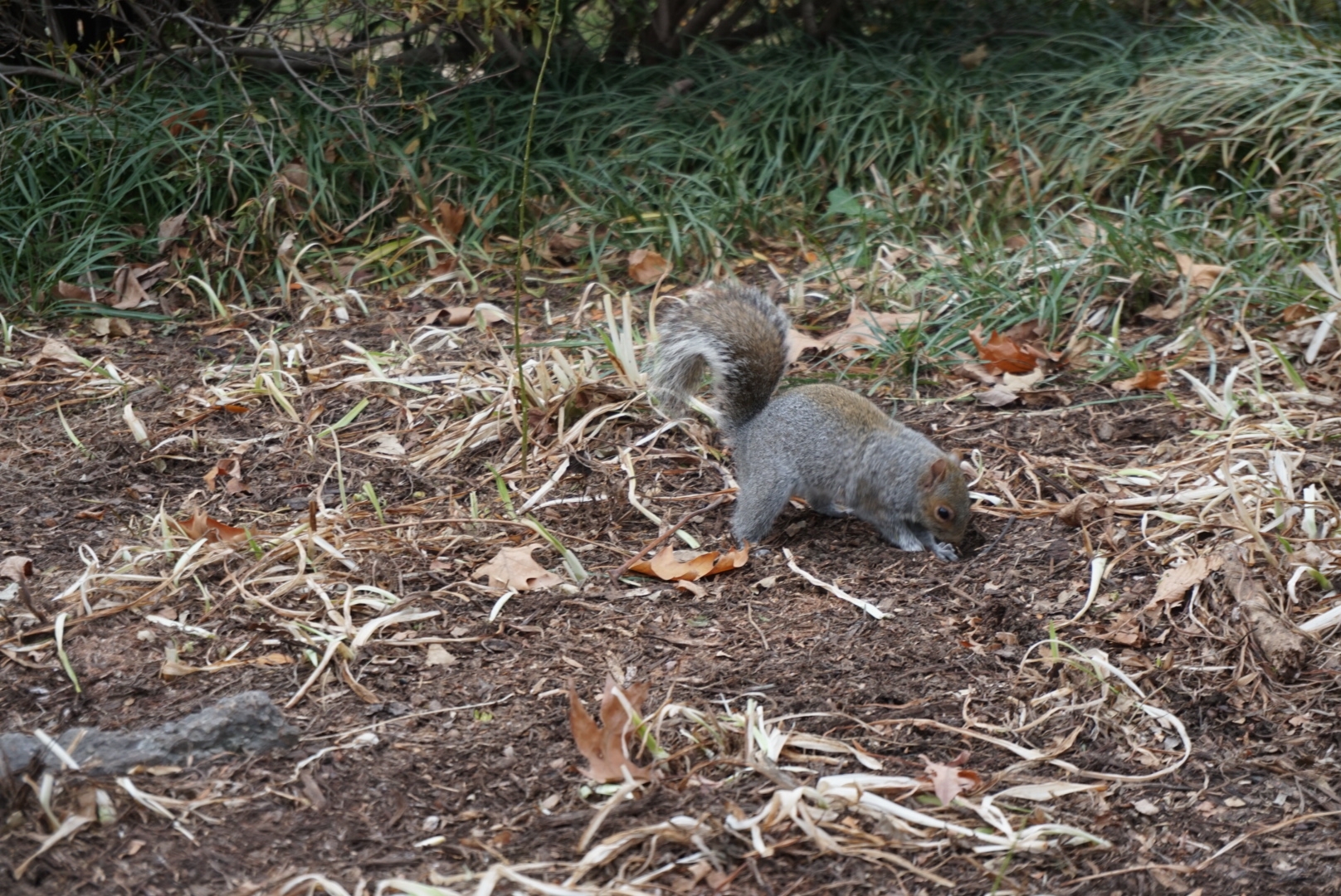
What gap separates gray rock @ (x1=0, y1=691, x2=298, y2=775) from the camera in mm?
2281

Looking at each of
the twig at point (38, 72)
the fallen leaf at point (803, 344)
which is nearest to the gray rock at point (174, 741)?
the fallen leaf at point (803, 344)

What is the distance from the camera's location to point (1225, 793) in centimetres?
243

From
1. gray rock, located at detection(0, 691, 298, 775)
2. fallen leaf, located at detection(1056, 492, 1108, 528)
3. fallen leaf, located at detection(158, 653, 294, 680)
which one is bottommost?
fallen leaf, located at detection(158, 653, 294, 680)

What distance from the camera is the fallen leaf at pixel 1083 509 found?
10.8ft

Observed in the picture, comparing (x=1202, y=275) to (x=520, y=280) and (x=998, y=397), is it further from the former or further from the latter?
(x=520, y=280)

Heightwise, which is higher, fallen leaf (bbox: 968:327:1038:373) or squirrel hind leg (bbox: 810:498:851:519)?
fallen leaf (bbox: 968:327:1038:373)

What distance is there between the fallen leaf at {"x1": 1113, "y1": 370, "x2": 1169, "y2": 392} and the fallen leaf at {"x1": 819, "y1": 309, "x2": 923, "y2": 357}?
695mm

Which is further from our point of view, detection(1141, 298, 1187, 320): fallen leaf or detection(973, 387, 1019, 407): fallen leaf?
detection(1141, 298, 1187, 320): fallen leaf

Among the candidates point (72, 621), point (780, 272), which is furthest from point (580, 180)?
point (72, 621)

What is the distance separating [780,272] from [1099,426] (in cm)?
160

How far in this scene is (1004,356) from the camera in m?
4.19

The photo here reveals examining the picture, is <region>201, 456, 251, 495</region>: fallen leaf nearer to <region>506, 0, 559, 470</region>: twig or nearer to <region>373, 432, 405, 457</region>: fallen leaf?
<region>373, 432, 405, 457</region>: fallen leaf

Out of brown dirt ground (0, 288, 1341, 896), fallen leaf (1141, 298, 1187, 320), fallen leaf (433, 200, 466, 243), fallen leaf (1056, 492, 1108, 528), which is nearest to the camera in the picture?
brown dirt ground (0, 288, 1341, 896)

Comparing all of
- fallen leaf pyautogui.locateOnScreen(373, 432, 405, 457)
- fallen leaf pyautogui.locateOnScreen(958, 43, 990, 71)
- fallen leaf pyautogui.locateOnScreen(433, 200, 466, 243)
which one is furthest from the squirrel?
fallen leaf pyautogui.locateOnScreen(958, 43, 990, 71)
